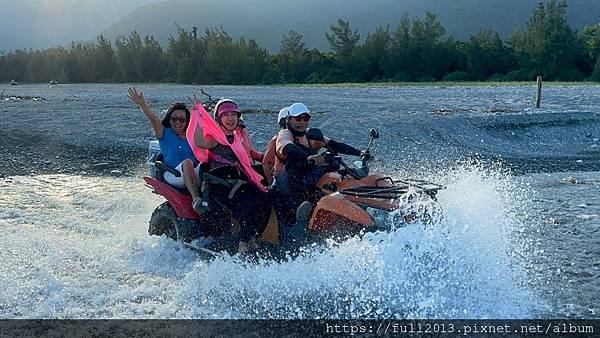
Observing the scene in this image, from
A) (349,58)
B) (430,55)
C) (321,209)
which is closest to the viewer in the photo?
(321,209)

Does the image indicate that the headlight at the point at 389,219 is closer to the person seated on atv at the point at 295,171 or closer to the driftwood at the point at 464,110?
the person seated on atv at the point at 295,171

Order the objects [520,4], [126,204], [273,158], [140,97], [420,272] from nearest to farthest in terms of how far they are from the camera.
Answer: [420,272] → [273,158] → [140,97] → [126,204] → [520,4]

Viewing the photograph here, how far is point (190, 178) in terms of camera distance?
7527 millimetres

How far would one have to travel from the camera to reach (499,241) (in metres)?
7.20

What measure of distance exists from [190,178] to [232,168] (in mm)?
525

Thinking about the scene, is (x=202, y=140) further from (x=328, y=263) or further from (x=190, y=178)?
(x=328, y=263)

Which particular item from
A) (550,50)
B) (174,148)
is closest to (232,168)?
(174,148)

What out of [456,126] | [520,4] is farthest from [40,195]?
[520,4]

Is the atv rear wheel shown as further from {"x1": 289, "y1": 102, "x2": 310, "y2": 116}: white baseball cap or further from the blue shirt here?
{"x1": 289, "y1": 102, "x2": 310, "y2": 116}: white baseball cap

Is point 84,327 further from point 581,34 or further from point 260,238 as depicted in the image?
point 581,34

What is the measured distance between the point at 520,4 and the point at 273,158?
200880mm

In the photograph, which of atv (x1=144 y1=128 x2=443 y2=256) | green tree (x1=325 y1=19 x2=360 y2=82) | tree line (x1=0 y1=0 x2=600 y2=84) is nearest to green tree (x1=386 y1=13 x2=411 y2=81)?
tree line (x1=0 y1=0 x2=600 y2=84)

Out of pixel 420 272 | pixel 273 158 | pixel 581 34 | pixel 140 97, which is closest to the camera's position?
pixel 420 272

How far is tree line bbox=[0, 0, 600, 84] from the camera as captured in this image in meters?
58.4
